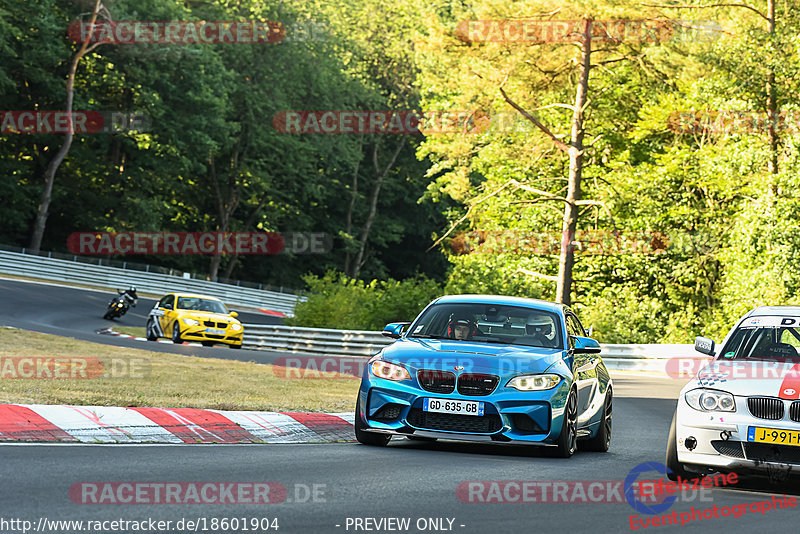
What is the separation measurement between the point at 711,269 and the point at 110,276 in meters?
28.7

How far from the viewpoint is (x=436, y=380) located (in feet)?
34.8

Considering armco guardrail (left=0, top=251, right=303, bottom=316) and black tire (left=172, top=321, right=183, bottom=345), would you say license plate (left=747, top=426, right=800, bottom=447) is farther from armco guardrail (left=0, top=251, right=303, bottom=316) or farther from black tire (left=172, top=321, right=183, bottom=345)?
armco guardrail (left=0, top=251, right=303, bottom=316)

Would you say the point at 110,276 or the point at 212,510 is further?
the point at 110,276

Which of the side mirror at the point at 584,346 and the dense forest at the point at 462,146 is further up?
the dense forest at the point at 462,146

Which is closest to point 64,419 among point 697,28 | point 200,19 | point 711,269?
point 697,28

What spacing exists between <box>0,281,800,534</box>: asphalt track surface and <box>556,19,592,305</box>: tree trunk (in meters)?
27.0

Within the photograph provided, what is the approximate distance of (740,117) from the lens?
3612 cm

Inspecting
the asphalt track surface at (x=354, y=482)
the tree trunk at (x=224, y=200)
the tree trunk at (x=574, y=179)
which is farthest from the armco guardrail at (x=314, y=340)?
the tree trunk at (x=224, y=200)

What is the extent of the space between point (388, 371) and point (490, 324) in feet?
5.06

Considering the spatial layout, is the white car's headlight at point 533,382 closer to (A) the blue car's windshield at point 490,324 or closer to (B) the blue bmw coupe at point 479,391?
(B) the blue bmw coupe at point 479,391

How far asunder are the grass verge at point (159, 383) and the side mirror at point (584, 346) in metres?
3.72

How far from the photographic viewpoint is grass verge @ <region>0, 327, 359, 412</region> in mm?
12969

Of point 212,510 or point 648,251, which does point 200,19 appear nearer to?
point 648,251

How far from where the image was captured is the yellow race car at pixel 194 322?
31.3 meters
